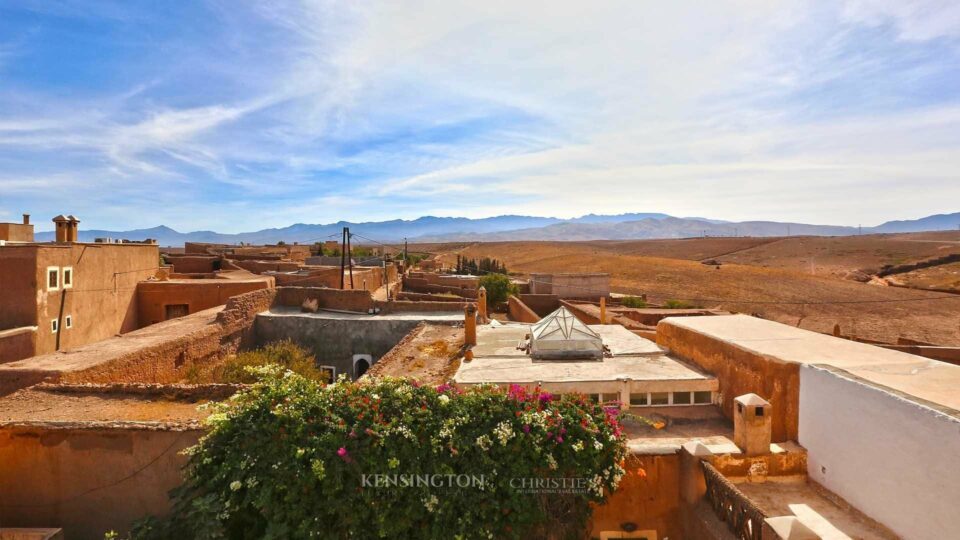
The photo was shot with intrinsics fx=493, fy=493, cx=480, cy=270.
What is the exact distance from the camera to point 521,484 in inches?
223

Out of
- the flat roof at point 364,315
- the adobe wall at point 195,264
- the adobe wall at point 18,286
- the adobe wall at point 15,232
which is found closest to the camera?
the adobe wall at point 18,286

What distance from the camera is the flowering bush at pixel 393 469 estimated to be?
5.50 metres

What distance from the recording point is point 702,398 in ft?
33.6

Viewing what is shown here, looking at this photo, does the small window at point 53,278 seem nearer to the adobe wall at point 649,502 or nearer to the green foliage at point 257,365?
the green foliage at point 257,365

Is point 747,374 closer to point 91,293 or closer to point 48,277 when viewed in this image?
point 48,277

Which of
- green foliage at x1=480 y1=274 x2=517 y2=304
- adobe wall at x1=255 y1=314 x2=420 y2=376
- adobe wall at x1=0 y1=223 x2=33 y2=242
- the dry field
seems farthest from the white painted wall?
adobe wall at x1=0 y1=223 x2=33 y2=242

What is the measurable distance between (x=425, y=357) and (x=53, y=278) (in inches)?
553

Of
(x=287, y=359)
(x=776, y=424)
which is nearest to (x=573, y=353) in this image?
(x=776, y=424)

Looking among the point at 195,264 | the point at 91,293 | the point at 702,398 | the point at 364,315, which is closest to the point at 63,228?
the point at 91,293

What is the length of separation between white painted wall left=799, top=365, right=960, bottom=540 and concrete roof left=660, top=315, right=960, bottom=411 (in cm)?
36

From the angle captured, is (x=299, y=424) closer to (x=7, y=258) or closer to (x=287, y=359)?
(x=287, y=359)

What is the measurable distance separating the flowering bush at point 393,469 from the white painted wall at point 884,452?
323 centimetres

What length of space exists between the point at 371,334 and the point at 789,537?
1528 cm

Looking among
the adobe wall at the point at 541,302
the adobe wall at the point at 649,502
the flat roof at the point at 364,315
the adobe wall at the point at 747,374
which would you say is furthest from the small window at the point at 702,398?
the adobe wall at the point at 541,302
